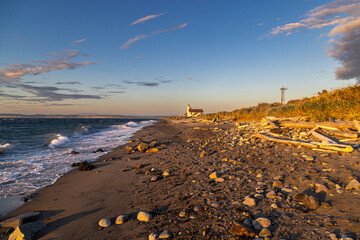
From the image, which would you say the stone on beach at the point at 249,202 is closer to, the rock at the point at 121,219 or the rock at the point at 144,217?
the rock at the point at 144,217

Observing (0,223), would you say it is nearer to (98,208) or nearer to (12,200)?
(12,200)

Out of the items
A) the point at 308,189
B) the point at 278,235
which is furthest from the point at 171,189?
the point at 308,189

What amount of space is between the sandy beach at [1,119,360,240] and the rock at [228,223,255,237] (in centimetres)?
2

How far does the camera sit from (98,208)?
4391 mm

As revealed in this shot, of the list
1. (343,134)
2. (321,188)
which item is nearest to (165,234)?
(321,188)

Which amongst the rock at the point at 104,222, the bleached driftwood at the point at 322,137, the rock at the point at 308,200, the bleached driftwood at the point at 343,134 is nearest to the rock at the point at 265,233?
the rock at the point at 308,200

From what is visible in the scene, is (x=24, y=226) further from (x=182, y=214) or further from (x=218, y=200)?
(x=218, y=200)

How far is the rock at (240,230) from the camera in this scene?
2.73m

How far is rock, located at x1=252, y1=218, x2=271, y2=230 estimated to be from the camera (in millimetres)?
2894

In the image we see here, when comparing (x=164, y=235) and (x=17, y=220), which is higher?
(x=164, y=235)

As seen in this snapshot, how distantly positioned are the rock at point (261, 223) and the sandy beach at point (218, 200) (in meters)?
0.02

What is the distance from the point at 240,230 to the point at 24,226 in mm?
4106

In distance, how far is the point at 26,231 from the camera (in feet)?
11.2

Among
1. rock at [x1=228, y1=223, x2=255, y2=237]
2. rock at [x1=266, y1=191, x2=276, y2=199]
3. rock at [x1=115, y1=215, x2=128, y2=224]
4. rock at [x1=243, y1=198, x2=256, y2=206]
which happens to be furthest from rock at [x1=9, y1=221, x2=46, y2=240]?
rock at [x1=266, y1=191, x2=276, y2=199]
